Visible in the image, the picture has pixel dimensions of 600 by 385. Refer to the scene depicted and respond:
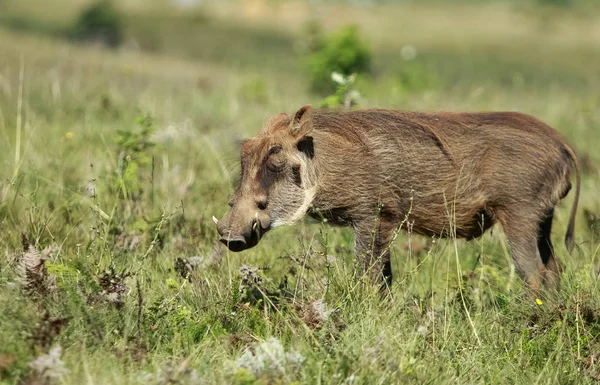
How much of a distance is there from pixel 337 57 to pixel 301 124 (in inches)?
287

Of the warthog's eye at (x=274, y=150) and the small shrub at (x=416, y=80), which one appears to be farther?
the small shrub at (x=416, y=80)

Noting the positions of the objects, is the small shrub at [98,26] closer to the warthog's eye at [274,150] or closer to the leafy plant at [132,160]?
the leafy plant at [132,160]

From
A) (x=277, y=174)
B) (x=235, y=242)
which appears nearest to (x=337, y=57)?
(x=277, y=174)

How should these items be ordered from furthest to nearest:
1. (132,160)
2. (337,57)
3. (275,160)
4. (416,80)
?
(416,80), (337,57), (132,160), (275,160)

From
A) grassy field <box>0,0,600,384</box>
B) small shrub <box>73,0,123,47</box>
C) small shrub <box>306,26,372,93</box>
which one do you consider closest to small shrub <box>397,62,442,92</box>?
small shrub <box>306,26,372,93</box>

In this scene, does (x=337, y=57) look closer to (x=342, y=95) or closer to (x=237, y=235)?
(x=342, y=95)

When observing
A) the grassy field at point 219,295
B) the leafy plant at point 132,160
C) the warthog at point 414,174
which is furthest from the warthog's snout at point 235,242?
the leafy plant at point 132,160

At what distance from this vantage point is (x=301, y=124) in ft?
12.1

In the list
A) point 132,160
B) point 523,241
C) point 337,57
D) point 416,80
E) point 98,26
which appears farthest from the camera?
point 98,26

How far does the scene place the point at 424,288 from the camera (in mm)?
3889

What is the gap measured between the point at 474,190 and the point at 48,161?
110 inches

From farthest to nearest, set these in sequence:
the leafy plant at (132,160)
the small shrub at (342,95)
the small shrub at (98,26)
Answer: the small shrub at (98,26) → the small shrub at (342,95) → the leafy plant at (132,160)

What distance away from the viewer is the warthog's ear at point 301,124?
3.67 meters

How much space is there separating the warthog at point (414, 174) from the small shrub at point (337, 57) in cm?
639
